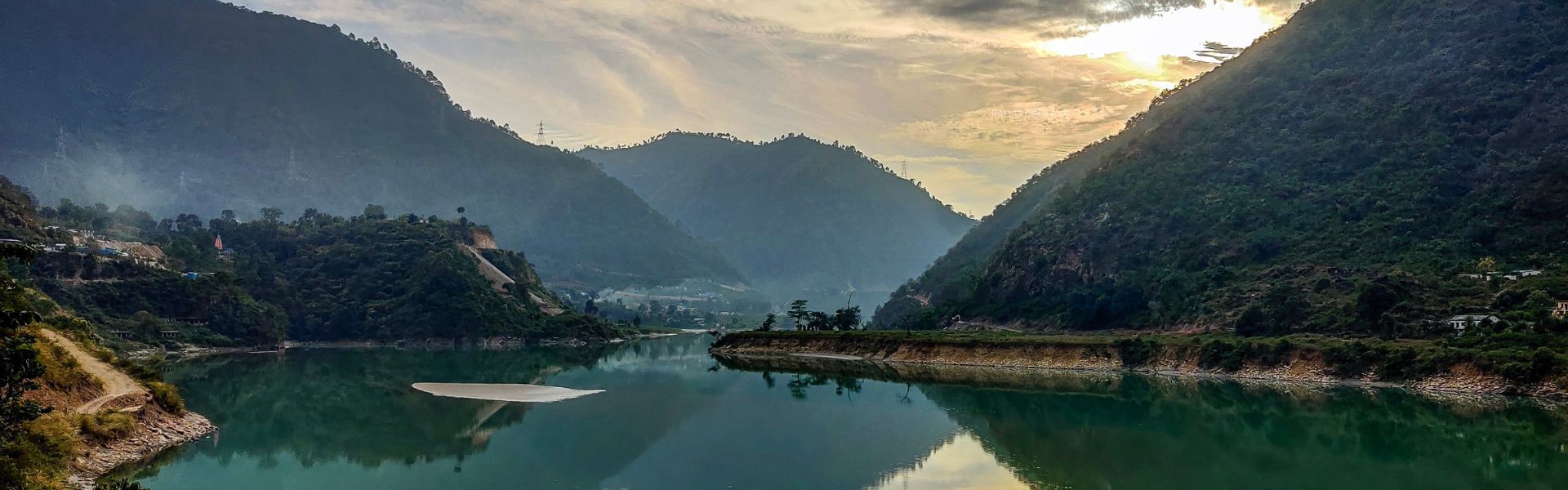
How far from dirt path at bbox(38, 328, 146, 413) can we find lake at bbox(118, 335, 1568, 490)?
2893 mm

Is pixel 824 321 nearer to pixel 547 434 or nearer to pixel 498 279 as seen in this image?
pixel 498 279

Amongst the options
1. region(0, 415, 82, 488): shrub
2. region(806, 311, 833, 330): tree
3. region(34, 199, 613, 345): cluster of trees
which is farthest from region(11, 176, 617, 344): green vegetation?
region(0, 415, 82, 488): shrub

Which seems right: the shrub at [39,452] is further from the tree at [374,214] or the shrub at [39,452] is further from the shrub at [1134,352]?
the tree at [374,214]

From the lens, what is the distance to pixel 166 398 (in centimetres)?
3900

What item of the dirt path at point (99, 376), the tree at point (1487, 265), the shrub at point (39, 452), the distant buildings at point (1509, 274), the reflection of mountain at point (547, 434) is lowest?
the reflection of mountain at point (547, 434)

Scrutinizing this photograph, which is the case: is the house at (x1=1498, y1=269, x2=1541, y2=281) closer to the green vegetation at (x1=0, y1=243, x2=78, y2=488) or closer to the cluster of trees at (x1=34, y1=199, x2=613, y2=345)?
the green vegetation at (x1=0, y1=243, x2=78, y2=488)

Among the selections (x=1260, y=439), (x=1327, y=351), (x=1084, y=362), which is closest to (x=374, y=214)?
(x=1084, y=362)

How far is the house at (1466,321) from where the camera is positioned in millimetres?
51406

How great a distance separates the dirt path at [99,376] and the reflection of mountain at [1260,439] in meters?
27.9

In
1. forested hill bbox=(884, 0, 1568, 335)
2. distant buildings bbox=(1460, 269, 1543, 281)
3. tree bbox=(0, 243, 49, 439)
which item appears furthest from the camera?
forested hill bbox=(884, 0, 1568, 335)

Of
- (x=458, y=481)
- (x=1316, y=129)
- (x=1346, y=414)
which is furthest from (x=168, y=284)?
(x=1316, y=129)

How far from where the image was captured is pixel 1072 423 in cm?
4112

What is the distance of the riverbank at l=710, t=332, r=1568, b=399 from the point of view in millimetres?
46459

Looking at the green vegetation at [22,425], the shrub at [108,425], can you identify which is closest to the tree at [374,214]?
the shrub at [108,425]
